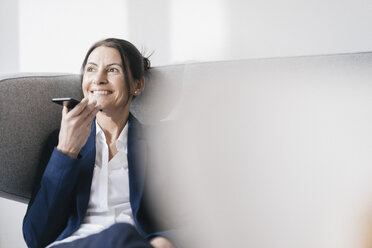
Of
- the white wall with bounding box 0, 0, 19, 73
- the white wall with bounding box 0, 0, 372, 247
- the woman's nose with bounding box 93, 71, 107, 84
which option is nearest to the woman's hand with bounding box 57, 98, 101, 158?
the woman's nose with bounding box 93, 71, 107, 84

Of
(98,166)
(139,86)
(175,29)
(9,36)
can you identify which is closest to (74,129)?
(98,166)

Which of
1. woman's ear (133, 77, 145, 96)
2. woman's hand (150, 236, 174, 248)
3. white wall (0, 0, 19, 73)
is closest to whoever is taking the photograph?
woman's hand (150, 236, 174, 248)

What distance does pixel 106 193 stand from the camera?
0.95m

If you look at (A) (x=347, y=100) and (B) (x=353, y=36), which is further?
(B) (x=353, y=36)

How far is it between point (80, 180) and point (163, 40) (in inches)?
24.7

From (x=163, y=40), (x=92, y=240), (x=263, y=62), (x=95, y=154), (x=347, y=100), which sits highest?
(x=163, y=40)

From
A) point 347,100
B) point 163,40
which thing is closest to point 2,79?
point 163,40

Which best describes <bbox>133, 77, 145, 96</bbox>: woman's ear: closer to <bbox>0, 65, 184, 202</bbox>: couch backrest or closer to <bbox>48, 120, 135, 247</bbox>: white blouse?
<bbox>0, 65, 184, 202</bbox>: couch backrest

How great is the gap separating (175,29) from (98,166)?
1.97 feet

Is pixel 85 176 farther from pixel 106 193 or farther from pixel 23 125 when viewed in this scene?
pixel 23 125

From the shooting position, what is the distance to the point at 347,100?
0.88 metres

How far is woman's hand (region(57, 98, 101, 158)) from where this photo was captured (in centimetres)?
87

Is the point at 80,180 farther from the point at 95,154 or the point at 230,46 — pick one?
the point at 230,46

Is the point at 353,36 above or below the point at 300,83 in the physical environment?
above
